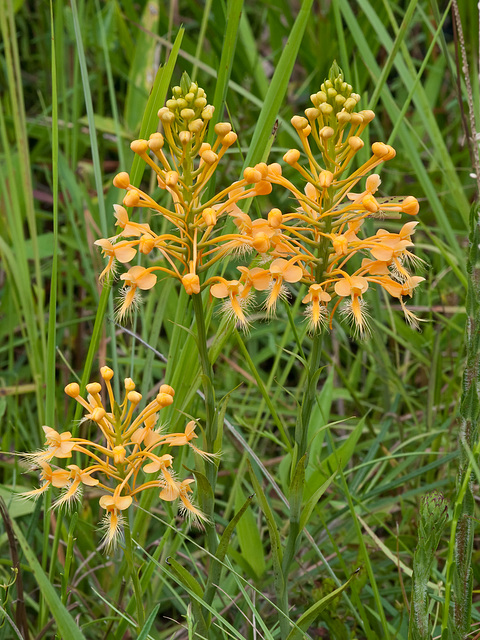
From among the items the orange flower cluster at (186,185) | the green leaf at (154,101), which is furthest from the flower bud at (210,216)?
the green leaf at (154,101)

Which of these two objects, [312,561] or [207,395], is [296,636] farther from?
[312,561]

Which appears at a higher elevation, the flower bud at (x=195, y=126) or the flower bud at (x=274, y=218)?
the flower bud at (x=195, y=126)

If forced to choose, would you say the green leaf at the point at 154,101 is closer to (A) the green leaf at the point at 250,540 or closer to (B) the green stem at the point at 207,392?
(B) the green stem at the point at 207,392

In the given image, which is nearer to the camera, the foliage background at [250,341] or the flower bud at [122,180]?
the flower bud at [122,180]

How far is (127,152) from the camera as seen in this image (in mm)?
3016

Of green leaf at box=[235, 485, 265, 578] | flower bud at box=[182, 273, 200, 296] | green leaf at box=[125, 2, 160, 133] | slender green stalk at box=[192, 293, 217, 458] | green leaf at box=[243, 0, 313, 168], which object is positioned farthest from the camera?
green leaf at box=[125, 2, 160, 133]

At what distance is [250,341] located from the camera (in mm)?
2945

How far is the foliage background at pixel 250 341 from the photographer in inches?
73.1

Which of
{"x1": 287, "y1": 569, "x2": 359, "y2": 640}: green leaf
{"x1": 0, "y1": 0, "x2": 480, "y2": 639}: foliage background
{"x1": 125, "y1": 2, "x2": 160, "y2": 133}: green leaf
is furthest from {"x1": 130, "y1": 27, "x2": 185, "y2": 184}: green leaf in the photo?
{"x1": 125, "y1": 2, "x2": 160, "y2": 133}: green leaf

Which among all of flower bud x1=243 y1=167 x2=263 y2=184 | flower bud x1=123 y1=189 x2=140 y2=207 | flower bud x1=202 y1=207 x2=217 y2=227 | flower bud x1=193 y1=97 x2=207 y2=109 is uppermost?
flower bud x1=193 y1=97 x2=207 y2=109

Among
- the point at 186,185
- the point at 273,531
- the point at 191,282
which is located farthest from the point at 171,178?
the point at 273,531

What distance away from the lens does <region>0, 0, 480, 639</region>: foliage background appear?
1.86m

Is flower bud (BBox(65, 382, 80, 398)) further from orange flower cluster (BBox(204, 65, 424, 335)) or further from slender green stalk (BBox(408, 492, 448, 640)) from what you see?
slender green stalk (BBox(408, 492, 448, 640))

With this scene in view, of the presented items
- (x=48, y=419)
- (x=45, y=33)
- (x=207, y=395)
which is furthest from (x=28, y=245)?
(x=207, y=395)
